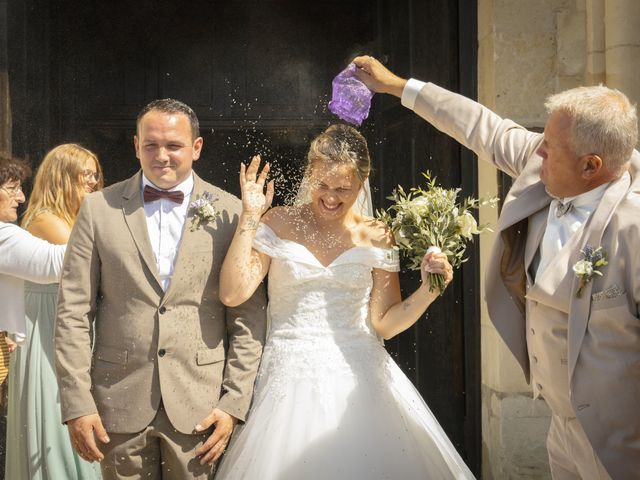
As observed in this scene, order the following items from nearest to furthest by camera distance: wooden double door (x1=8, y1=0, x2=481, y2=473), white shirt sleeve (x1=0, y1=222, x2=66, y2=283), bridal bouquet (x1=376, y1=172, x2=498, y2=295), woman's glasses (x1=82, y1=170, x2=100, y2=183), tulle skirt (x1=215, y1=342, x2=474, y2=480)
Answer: tulle skirt (x1=215, y1=342, x2=474, y2=480)
bridal bouquet (x1=376, y1=172, x2=498, y2=295)
white shirt sleeve (x1=0, y1=222, x2=66, y2=283)
woman's glasses (x1=82, y1=170, x2=100, y2=183)
wooden double door (x1=8, y1=0, x2=481, y2=473)

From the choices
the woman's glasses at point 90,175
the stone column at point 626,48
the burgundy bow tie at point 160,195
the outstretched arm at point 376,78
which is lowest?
the burgundy bow tie at point 160,195

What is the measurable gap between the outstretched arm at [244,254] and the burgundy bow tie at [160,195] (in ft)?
0.88

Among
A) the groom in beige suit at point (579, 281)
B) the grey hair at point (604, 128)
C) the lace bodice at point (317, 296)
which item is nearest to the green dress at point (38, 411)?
the lace bodice at point (317, 296)

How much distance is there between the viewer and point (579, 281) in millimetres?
3043

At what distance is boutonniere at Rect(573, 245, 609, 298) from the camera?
300 centimetres

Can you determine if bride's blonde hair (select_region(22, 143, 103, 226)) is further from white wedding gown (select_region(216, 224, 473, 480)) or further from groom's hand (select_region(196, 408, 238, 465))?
groom's hand (select_region(196, 408, 238, 465))

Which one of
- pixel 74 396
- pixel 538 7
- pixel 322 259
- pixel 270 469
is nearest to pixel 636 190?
pixel 322 259

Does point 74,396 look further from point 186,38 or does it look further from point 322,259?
point 186,38

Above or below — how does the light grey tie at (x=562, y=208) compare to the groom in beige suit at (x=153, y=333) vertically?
above

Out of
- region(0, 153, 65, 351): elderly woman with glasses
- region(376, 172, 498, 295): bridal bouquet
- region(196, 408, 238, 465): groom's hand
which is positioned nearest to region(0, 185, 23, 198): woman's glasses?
region(0, 153, 65, 351): elderly woman with glasses

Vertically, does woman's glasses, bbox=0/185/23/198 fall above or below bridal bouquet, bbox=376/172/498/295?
above

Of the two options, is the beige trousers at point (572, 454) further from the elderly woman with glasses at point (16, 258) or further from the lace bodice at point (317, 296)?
the elderly woman with glasses at point (16, 258)

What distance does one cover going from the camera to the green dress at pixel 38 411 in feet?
15.6

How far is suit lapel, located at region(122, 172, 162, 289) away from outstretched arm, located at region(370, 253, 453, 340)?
1.05 metres
